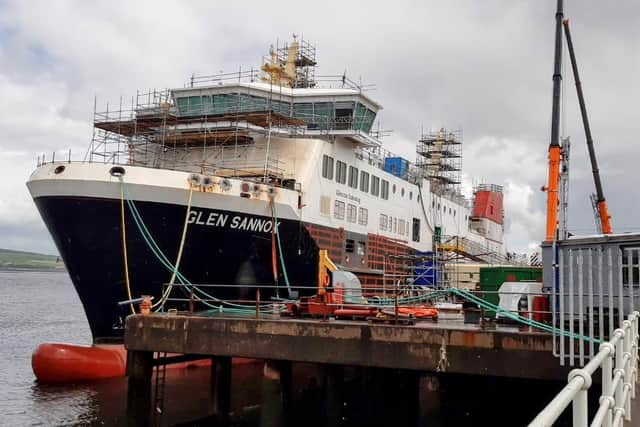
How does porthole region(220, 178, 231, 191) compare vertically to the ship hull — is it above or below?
above

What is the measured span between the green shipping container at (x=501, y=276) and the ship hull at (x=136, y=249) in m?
6.31

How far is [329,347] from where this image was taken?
1283 centimetres

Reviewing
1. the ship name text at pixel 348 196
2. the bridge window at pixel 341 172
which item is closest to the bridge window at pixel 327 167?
the bridge window at pixel 341 172

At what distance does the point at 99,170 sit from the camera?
766 inches

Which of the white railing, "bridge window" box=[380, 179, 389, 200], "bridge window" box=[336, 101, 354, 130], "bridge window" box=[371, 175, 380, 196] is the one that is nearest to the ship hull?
"bridge window" box=[336, 101, 354, 130]

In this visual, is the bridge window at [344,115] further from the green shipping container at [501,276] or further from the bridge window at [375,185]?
the green shipping container at [501,276]

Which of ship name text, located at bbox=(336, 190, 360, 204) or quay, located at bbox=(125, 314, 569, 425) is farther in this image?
ship name text, located at bbox=(336, 190, 360, 204)

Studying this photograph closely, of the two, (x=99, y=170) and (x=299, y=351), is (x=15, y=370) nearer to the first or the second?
(x=99, y=170)

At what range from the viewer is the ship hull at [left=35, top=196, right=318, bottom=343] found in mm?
19391

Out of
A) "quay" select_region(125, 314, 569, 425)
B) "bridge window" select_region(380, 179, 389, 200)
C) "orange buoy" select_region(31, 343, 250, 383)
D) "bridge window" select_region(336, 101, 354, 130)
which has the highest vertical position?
"bridge window" select_region(336, 101, 354, 130)

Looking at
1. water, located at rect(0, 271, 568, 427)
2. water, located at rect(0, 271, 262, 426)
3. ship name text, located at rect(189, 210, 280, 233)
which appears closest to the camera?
water, located at rect(0, 271, 568, 427)

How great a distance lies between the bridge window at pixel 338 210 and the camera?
83.9 feet

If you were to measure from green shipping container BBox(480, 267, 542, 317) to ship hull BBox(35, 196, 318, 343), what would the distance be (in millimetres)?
6312

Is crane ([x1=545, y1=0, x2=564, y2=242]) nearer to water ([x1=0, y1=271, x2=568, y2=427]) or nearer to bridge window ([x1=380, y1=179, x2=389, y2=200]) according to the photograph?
water ([x1=0, y1=271, x2=568, y2=427])
